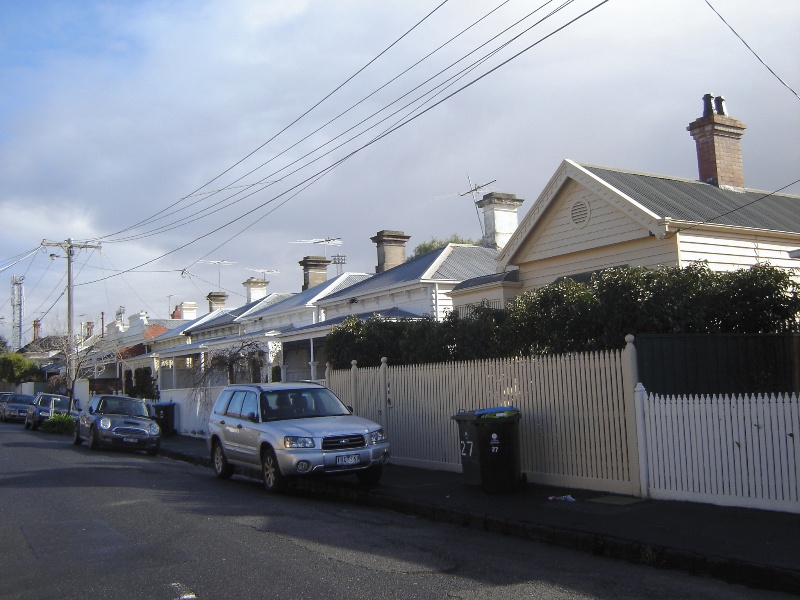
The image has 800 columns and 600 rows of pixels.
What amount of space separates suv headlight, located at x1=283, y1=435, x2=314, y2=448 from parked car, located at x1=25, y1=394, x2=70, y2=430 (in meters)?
21.3

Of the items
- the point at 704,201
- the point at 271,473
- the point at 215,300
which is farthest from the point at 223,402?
the point at 215,300

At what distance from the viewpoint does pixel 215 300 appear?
1960 inches

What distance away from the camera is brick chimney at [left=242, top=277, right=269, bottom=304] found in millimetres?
44719

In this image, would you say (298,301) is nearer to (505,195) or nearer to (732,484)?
(505,195)

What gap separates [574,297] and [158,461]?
11633 mm

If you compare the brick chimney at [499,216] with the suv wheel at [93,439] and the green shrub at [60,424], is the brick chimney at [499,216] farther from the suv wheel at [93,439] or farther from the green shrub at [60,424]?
the green shrub at [60,424]

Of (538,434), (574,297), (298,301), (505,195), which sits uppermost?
(505,195)

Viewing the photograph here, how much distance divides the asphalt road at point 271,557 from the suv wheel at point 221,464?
8.25 ft

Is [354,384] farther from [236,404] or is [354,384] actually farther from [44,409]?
[44,409]

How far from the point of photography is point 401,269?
2747 cm

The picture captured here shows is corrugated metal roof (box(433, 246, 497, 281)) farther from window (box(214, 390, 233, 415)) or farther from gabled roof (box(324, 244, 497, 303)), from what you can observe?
window (box(214, 390, 233, 415))

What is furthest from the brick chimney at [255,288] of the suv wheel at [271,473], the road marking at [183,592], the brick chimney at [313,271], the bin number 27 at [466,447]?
the road marking at [183,592]

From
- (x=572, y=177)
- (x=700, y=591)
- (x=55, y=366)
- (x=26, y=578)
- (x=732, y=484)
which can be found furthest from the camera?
(x=55, y=366)

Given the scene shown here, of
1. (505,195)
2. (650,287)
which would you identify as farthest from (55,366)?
(650,287)
